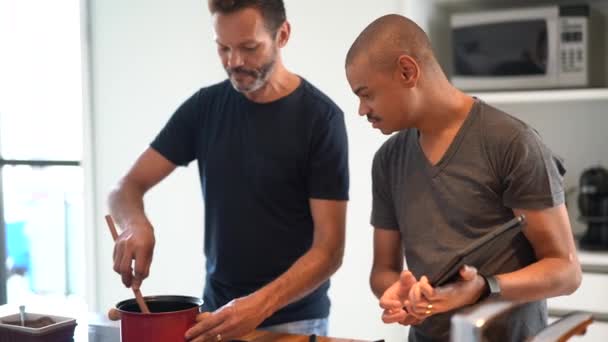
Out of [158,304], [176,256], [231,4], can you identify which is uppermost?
[231,4]

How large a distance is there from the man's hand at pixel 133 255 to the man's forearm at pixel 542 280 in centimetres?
62

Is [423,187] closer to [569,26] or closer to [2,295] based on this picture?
[569,26]

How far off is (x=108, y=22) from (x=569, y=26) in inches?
73.7

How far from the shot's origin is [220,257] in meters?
1.62

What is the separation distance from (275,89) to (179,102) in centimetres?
149

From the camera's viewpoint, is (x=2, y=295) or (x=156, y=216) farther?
(x=2, y=295)

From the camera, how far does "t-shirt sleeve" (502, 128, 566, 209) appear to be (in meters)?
1.18

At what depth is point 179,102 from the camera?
3.04 m

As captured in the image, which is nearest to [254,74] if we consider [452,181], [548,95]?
Result: [452,181]

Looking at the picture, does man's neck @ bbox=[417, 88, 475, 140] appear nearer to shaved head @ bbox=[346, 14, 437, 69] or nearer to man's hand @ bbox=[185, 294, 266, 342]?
shaved head @ bbox=[346, 14, 437, 69]

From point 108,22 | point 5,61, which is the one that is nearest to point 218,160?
point 108,22

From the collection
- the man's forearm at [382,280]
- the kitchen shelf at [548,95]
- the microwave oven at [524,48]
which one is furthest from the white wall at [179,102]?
the man's forearm at [382,280]

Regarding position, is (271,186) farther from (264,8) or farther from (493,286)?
(493,286)

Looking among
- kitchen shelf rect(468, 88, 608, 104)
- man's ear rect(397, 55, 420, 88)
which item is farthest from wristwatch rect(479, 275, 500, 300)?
kitchen shelf rect(468, 88, 608, 104)
